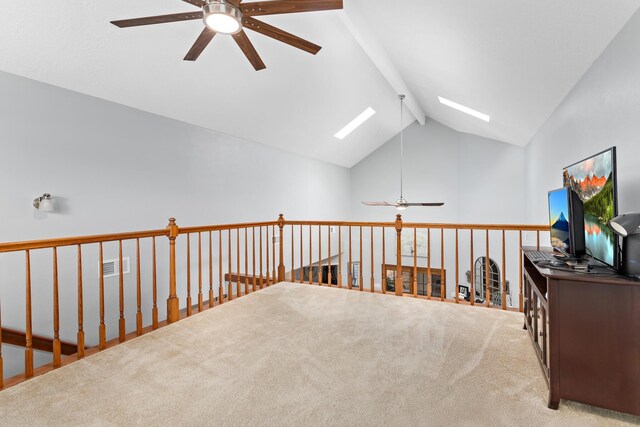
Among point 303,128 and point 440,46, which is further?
point 303,128

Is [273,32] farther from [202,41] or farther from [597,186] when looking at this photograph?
[597,186]

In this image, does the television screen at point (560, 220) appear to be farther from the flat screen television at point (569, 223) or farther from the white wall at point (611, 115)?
the white wall at point (611, 115)

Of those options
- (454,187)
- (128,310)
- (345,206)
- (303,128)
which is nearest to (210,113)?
(303,128)

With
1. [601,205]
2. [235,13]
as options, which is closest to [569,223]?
[601,205]

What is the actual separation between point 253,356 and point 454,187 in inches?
→ 295

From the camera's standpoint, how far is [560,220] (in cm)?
216

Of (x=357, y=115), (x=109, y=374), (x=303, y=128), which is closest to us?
(x=109, y=374)

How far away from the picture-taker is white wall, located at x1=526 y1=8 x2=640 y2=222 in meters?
1.87

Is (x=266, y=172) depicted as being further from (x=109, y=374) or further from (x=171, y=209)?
(x=109, y=374)

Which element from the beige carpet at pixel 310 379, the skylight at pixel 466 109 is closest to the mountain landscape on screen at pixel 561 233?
the beige carpet at pixel 310 379

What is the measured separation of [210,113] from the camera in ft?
14.9

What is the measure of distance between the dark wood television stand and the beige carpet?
132 mm

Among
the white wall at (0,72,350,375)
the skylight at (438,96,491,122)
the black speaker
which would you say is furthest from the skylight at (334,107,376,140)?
the black speaker

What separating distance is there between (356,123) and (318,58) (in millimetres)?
2882
